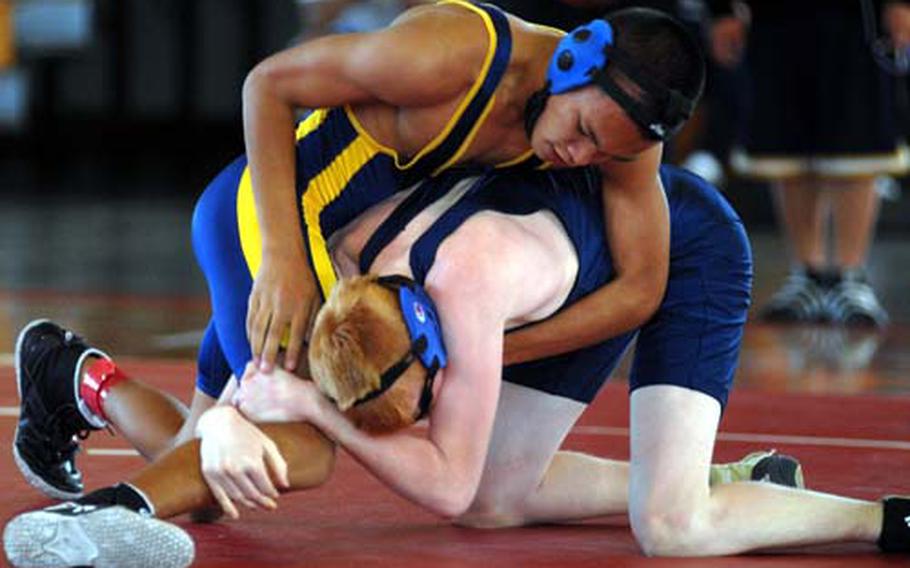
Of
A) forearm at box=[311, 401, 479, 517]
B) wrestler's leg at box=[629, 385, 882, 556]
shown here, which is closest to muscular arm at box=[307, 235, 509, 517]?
forearm at box=[311, 401, 479, 517]

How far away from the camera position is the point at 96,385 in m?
3.58

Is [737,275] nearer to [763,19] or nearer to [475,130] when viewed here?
[475,130]

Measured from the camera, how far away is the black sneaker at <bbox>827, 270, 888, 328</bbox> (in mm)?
6527

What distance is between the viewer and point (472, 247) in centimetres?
304

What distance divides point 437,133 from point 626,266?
0.37 meters

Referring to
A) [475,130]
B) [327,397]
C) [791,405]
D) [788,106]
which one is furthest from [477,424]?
[788,106]

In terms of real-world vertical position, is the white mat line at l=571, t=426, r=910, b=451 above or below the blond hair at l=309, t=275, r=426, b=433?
below

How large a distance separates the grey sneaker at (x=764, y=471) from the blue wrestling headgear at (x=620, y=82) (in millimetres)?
664

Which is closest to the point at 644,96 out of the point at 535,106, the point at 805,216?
the point at 535,106

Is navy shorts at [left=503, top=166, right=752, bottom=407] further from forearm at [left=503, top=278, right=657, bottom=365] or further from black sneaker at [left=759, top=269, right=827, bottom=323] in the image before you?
black sneaker at [left=759, top=269, right=827, bottom=323]

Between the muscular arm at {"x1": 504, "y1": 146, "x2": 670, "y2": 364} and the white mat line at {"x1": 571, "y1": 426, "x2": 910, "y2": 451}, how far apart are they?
3.34 ft

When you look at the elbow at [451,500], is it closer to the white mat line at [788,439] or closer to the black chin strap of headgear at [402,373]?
the black chin strap of headgear at [402,373]

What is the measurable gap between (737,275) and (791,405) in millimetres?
1460

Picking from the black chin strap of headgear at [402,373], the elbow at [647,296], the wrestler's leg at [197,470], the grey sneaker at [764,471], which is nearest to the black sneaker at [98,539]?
the wrestler's leg at [197,470]
